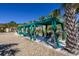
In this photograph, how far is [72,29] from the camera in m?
3.62

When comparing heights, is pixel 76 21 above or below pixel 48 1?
below

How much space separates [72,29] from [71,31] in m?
0.05

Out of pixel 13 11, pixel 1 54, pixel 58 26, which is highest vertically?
pixel 13 11

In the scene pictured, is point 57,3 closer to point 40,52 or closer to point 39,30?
point 40,52

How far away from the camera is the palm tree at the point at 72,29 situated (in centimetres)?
361

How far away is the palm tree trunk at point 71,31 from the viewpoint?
3605 mm

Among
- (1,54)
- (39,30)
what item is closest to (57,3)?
(1,54)

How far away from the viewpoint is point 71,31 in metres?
3.65

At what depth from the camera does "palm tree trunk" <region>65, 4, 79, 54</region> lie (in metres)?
3.61

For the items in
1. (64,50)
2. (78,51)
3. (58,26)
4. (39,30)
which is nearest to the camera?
(78,51)

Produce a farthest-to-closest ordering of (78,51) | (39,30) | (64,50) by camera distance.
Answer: (39,30), (64,50), (78,51)

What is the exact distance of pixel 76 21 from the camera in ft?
11.9

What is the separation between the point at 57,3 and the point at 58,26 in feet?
4.02

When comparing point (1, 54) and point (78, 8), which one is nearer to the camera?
point (1, 54)
